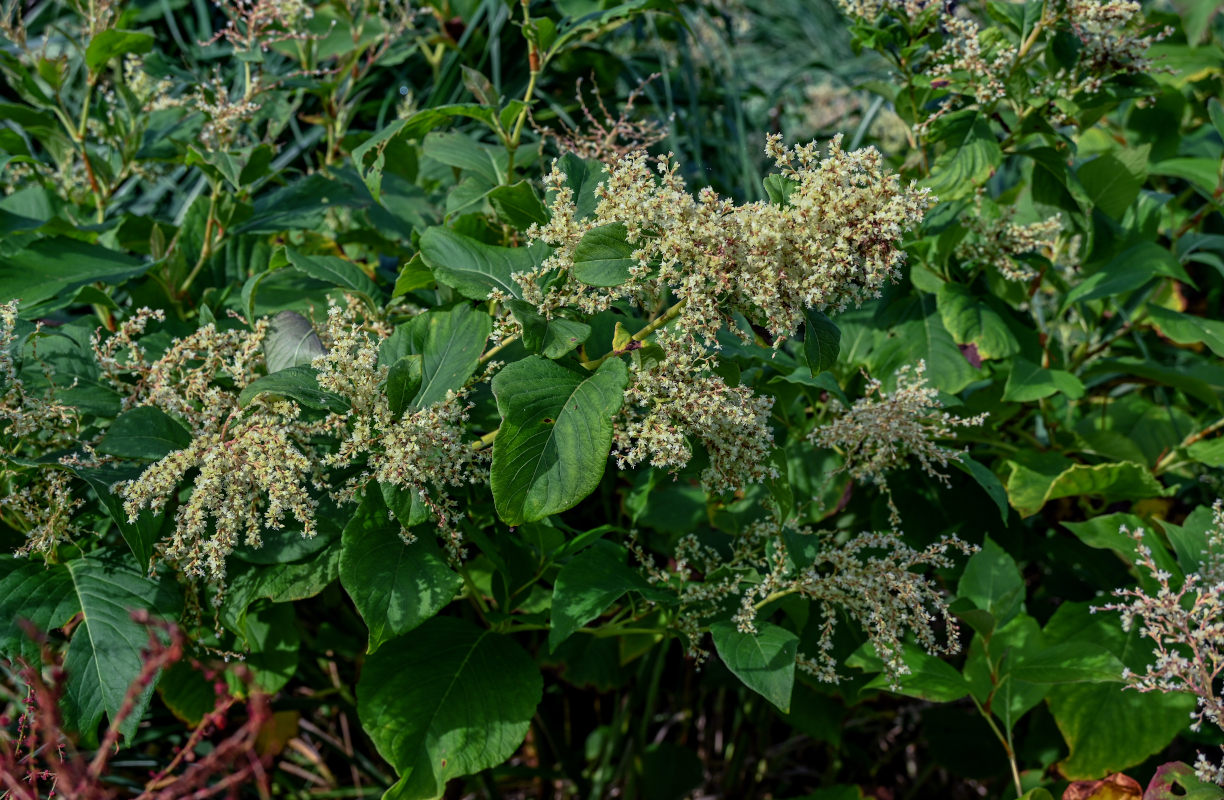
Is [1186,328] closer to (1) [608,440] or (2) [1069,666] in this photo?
(2) [1069,666]

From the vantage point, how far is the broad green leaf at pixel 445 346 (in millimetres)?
1089

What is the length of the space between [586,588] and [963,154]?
865 millimetres

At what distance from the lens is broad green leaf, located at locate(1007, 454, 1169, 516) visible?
4.75ft

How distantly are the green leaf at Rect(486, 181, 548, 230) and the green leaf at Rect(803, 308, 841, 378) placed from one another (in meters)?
0.37

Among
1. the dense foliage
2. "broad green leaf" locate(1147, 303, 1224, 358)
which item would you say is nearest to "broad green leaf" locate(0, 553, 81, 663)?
the dense foliage

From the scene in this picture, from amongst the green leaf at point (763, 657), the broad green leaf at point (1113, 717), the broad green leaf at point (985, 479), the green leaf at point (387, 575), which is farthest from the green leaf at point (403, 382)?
the broad green leaf at point (1113, 717)

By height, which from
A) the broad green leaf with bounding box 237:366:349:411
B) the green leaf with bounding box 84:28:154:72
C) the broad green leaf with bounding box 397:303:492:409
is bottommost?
the broad green leaf with bounding box 397:303:492:409

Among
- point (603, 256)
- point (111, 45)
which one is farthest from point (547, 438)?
point (111, 45)

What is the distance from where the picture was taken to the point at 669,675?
2121 millimetres

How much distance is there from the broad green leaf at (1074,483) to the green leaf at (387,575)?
86 cm

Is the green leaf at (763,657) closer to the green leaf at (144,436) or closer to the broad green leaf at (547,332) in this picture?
the broad green leaf at (547,332)

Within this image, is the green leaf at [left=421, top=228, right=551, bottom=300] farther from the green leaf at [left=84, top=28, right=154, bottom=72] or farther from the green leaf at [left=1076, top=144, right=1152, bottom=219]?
the green leaf at [left=1076, top=144, right=1152, bottom=219]

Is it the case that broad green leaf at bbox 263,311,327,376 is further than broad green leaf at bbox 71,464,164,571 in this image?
Yes

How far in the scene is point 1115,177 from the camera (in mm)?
1698
